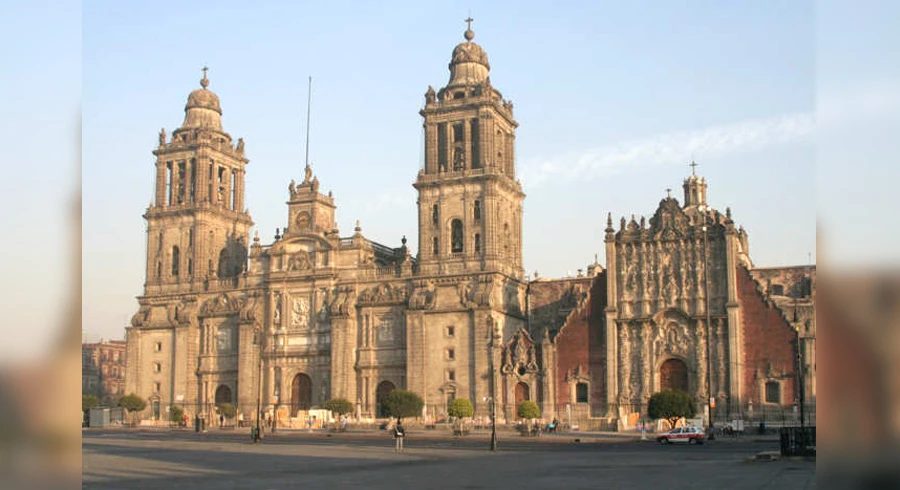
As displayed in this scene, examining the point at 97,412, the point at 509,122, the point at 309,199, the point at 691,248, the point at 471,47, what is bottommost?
the point at 97,412

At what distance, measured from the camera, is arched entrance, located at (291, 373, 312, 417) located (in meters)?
83.6

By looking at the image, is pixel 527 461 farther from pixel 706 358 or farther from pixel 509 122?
pixel 509 122

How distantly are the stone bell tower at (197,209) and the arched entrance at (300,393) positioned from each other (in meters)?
A: 11.3

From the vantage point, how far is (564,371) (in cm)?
7375

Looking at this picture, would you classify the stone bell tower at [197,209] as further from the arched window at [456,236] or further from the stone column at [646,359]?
the stone column at [646,359]

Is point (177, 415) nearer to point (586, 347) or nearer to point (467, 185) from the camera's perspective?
point (467, 185)

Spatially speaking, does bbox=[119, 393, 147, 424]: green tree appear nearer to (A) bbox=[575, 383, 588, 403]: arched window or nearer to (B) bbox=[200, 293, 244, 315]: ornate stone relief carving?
(B) bbox=[200, 293, 244, 315]: ornate stone relief carving

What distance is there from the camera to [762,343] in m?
68.1

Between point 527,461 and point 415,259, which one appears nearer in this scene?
point 527,461

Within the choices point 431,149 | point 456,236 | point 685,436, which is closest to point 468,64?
point 431,149

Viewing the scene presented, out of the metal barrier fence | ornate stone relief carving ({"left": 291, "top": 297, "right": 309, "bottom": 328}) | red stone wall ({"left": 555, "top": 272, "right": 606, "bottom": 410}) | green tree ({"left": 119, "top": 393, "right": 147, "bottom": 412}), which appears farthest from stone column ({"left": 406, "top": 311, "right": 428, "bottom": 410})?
the metal barrier fence
